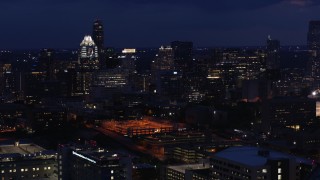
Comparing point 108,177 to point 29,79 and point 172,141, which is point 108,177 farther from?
point 29,79

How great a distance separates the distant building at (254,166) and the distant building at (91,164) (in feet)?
5.40

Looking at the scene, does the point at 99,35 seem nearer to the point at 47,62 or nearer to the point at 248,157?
the point at 47,62

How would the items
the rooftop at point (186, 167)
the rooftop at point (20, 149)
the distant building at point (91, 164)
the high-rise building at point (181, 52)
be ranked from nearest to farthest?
the distant building at point (91, 164)
the rooftop at point (186, 167)
the rooftop at point (20, 149)
the high-rise building at point (181, 52)

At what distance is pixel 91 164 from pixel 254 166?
2.83 metres

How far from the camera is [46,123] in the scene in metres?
24.0

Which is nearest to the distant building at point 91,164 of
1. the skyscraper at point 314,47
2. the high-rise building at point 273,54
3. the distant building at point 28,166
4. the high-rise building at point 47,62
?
the distant building at point 28,166

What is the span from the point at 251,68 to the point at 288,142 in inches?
899

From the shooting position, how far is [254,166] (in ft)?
33.7

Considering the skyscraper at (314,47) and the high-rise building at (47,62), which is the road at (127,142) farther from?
the skyscraper at (314,47)

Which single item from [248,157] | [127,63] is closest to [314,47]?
[127,63]

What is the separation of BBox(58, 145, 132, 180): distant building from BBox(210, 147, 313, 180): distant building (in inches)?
64.8

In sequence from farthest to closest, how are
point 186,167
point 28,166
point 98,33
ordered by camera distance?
point 98,33 → point 186,167 → point 28,166

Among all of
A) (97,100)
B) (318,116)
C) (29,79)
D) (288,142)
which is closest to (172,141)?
(288,142)

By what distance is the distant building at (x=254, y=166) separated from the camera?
10.3 m
